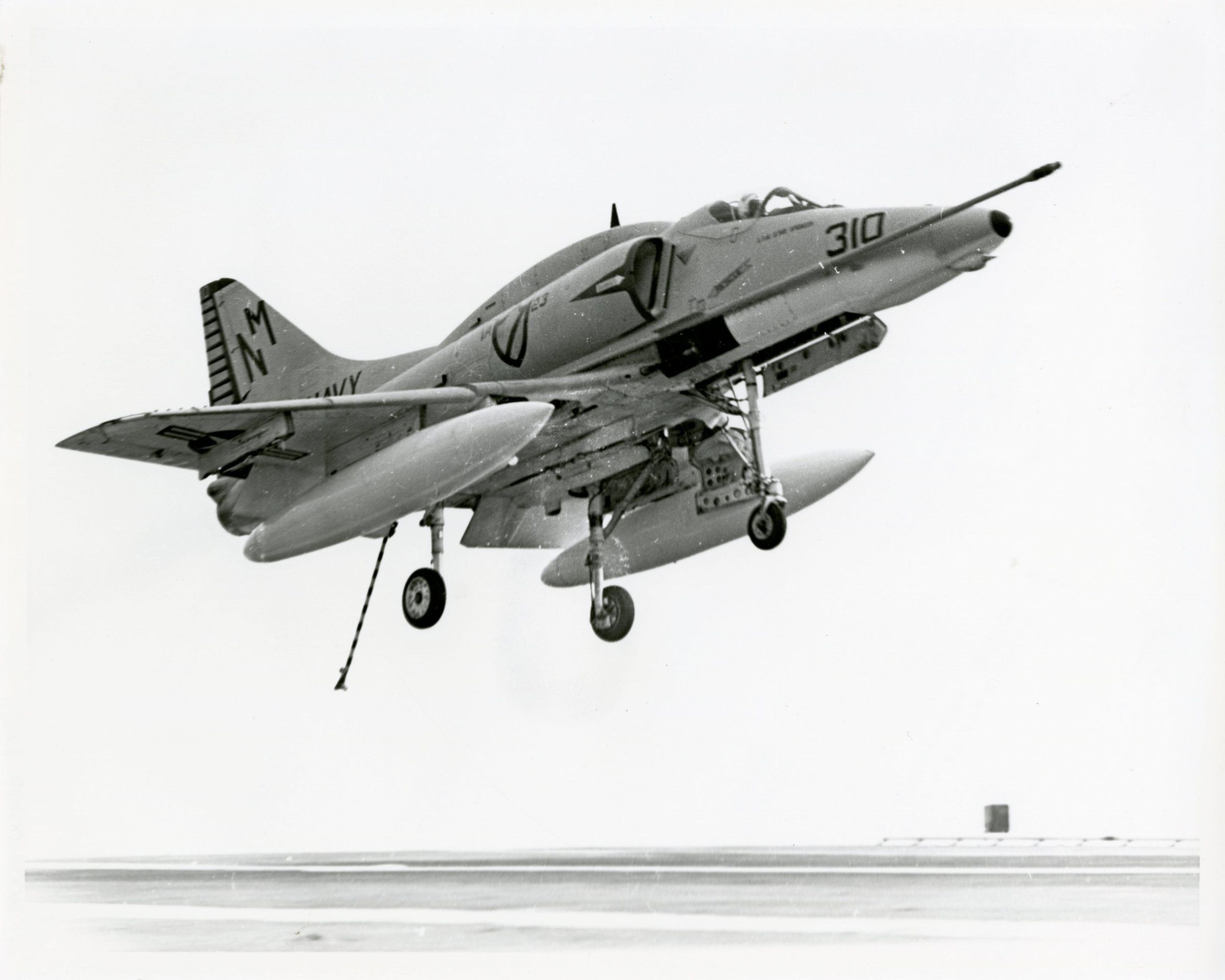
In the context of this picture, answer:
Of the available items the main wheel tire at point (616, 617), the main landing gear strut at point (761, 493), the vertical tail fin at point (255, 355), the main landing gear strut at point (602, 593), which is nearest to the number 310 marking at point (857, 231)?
the main landing gear strut at point (761, 493)

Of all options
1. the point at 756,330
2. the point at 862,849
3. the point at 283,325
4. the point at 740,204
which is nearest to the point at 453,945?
the point at 756,330

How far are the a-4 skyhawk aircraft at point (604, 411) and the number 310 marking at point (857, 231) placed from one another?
0.8 inches

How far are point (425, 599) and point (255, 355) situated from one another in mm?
4796

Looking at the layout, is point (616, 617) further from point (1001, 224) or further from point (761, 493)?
point (1001, 224)

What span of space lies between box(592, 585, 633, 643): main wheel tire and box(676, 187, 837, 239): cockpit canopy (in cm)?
537

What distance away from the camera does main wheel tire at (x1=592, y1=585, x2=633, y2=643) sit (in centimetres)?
1859

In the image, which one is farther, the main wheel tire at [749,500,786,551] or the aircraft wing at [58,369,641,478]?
the aircraft wing at [58,369,641,478]

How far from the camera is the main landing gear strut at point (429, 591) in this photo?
60.3 feet

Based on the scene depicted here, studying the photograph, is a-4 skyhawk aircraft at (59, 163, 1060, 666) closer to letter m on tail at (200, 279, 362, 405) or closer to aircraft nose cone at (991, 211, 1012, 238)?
aircraft nose cone at (991, 211, 1012, 238)

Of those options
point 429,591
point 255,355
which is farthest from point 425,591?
point 255,355

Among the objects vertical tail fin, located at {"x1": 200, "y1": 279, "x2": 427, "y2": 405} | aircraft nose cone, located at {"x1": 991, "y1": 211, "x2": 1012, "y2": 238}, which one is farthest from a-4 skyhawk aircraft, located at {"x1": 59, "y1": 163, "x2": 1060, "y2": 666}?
vertical tail fin, located at {"x1": 200, "y1": 279, "x2": 427, "y2": 405}

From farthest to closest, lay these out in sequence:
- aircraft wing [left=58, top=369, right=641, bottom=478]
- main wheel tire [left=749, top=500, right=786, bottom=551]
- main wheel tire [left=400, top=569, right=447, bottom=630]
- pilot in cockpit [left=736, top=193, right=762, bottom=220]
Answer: main wheel tire [left=400, top=569, right=447, bottom=630]
aircraft wing [left=58, top=369, right=641, bottom=478]
main wheel tire [left=749, top=500, right=786, bottom=551]
pilot in cockpit [left=736, top=193, right=762, bottom=220]

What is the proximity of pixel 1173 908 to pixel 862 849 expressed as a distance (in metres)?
10.1

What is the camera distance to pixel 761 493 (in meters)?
15.5
